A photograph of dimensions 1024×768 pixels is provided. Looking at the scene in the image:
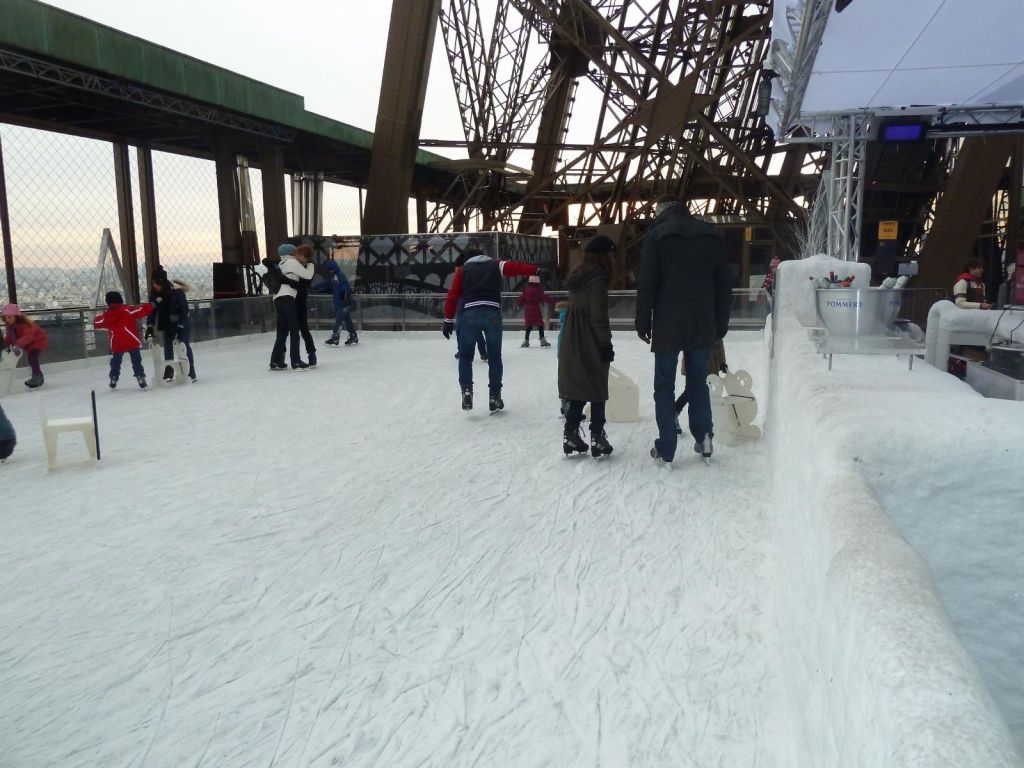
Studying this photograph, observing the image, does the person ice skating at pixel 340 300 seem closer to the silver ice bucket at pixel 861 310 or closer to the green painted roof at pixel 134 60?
the green painted roof at pixel 134 60

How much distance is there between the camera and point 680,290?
15.0 ft

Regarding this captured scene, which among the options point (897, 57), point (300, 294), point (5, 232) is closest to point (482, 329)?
point (300, 294)

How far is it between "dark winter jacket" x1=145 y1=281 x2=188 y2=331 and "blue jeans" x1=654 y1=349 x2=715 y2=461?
6817mm

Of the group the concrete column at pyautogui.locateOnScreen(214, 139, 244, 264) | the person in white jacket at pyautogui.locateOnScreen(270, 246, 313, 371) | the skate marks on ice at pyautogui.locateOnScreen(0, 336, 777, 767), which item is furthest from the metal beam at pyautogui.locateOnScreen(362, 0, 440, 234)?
the skate marks on ice at pyautogui.locateOnScreen(0, 336, 777, 767)

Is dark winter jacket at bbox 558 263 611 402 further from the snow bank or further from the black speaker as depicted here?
the black speaker

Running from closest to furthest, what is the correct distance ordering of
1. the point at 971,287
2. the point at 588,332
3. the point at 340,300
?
the point at 588,332 < the point at 971,287 < the point at 340,300

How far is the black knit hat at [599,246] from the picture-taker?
4984 mm

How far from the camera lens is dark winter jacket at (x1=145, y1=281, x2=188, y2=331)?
9.38 meters

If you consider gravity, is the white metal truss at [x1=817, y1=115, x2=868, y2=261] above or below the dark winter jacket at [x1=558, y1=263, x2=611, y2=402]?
above

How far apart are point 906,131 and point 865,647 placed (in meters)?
10.5

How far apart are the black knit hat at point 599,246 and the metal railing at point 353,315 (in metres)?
6.40

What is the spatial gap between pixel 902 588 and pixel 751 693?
1.32 metres

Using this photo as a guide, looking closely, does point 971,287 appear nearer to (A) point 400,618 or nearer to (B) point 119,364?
(A) point 400,618

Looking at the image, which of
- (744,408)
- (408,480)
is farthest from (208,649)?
(744,408)
